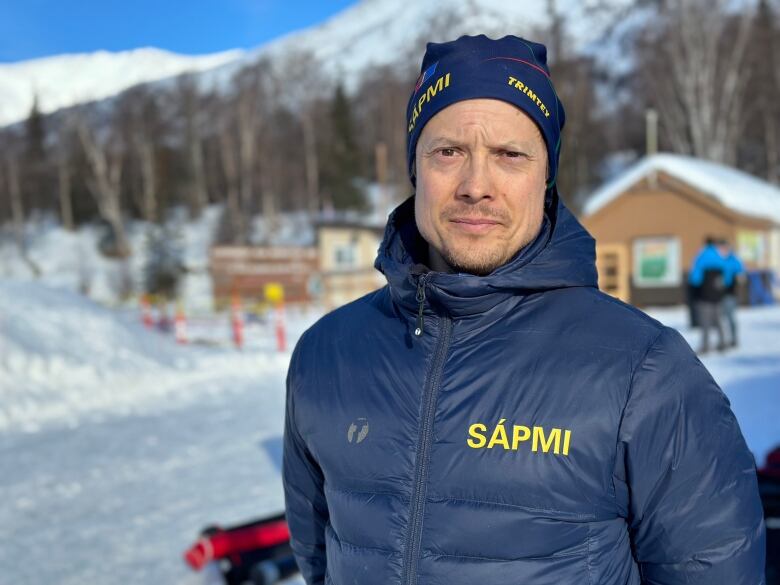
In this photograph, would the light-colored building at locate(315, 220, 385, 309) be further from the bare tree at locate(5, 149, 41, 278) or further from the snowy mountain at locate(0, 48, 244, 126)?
the bare tree at locate(5, 149, 41, 278)

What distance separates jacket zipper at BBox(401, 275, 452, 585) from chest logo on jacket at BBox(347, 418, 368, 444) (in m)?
0.14

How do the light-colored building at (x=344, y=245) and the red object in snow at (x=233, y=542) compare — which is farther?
the light-colored building at (x=344, y=245)

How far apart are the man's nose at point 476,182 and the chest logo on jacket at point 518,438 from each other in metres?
0.49

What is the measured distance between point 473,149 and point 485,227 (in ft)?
→ 0.58

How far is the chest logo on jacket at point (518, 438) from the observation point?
1382 millimetres

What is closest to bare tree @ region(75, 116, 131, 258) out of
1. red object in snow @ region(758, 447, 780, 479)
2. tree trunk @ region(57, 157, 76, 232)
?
tree trunk @ region(57, 157, 76, 232)

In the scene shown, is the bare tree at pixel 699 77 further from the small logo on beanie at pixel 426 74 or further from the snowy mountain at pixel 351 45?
the small logo on beanie at pixel 426 74

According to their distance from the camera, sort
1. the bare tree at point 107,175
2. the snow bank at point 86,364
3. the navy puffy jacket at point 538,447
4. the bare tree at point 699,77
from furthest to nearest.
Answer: the bare tree at point 107,175 → the bare tree at point 699,77 → the snow bank at point 86,364 → the navy puffy jacket at point 538,447

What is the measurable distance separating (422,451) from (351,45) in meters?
93.3

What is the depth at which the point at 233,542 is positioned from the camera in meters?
3.59

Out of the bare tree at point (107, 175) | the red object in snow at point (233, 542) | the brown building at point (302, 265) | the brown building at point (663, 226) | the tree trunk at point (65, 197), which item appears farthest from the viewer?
the tree trunk at point (65, 197)

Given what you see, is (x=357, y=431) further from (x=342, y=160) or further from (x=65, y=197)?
(x=65, y=197)

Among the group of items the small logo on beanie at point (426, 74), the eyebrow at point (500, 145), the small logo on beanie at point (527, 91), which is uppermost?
the small logo on beanie at point (426, 74)

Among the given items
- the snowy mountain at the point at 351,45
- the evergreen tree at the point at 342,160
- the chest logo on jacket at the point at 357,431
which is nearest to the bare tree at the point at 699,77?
the snowy mountain at the point at 351,45
